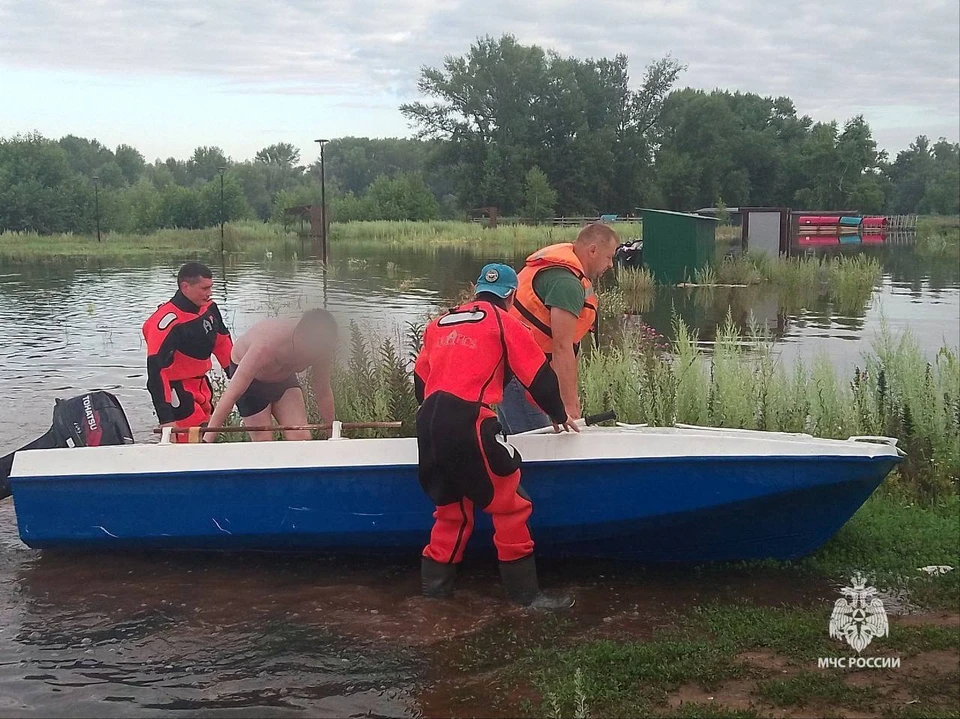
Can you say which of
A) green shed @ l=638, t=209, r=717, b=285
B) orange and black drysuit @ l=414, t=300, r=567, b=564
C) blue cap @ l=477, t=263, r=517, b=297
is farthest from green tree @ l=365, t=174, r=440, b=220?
orange and black drysuit @ l=414, t=300, r=567, b=564

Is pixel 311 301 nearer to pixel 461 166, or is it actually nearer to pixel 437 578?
pixel 437 578

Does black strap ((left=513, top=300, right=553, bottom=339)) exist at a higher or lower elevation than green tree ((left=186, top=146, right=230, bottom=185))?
lower

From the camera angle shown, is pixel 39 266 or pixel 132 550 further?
pixel 39 266

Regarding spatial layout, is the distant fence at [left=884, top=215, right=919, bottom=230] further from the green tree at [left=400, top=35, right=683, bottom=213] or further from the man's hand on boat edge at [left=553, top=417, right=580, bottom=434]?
the man's hand on boat edge at [left=553, top=417, right=580, bottom=434]

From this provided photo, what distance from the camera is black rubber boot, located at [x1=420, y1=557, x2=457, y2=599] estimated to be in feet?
16.5

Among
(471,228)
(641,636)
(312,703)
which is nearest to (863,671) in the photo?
(641,636)

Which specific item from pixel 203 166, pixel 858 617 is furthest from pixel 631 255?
pixel 858 617

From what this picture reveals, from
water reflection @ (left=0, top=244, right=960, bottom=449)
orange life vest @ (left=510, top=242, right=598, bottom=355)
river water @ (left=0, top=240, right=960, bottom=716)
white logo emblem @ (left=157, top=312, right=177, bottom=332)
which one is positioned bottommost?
river water @ (left=0, top=240, right=960, bottom=716)

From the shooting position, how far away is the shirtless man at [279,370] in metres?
5.61

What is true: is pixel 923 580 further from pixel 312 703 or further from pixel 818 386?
pixel 312 703

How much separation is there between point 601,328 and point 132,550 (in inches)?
260

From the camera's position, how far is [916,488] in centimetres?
628

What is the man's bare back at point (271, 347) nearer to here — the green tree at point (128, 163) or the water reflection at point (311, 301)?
the water reflection at point (311, 301)

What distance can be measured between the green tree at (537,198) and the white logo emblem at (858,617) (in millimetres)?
20734
